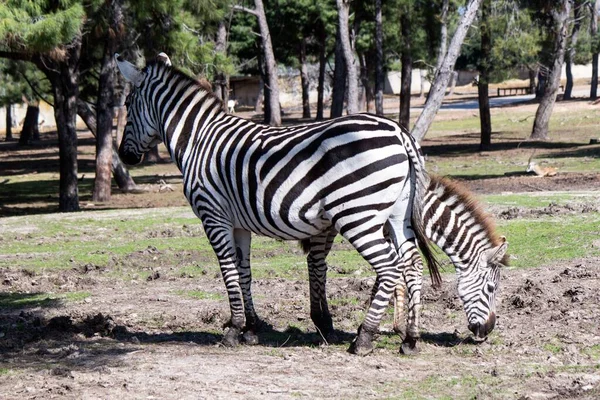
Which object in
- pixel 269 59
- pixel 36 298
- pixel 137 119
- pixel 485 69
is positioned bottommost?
pixel 36 298

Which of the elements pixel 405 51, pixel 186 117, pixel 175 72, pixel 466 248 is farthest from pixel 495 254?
pixel 405 51

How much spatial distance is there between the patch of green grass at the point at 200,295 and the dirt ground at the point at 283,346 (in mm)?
108

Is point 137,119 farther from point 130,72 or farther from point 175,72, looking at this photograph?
point 175,72

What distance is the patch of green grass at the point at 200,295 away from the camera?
10125 millimetres

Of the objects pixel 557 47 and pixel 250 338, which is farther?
pixel 557 47

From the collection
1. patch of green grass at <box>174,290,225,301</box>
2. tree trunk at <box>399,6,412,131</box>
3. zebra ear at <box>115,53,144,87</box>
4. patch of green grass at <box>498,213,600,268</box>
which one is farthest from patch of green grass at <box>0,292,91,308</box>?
tree trunk at <box>399,6,412,131</box>

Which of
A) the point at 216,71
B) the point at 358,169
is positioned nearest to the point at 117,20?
the point at 216,71

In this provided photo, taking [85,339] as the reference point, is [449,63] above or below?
above

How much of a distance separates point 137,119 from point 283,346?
274 cm

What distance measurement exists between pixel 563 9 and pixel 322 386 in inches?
1107

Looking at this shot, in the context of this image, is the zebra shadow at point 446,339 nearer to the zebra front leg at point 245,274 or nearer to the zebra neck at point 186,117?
the zebra front leg at point 245,274

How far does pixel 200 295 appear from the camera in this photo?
33.7 ft

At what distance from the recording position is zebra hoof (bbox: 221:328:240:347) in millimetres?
7949

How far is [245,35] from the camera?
5325cm
